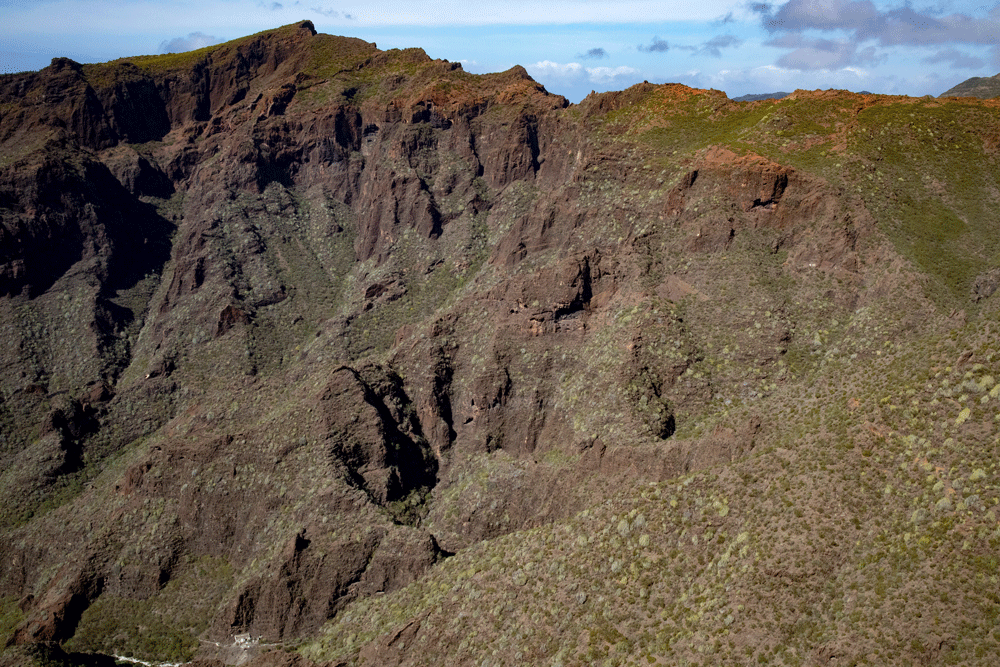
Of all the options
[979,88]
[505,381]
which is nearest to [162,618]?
[505,381]

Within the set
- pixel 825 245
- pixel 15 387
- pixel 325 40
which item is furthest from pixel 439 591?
pixel 325 40

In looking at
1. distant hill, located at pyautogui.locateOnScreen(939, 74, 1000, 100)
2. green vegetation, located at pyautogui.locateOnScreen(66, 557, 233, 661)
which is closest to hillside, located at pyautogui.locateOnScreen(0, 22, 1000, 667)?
green vegetation, located at pyautogui.locateOnScreen(66, 557, 233, 661)

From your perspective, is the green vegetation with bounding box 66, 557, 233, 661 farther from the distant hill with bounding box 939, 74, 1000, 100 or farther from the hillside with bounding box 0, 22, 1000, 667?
the distant hill with bounding box 939, 74, 1000, 100

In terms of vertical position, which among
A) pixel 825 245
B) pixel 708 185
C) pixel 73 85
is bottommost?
pixel 825 245

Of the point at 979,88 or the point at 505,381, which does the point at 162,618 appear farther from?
the point at 979,88

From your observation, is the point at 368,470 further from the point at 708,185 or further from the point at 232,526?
the point at 708,185

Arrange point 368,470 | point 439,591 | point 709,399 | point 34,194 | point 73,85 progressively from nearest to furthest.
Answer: point 439,591 < point 709,399 < point 368,470 < point 34,194 < point 73,85

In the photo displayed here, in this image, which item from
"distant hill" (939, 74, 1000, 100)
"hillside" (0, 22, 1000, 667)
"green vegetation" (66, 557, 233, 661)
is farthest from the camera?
"distant hill" (939, 74, 1000, 100)

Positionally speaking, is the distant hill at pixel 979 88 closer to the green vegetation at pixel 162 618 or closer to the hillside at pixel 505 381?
the hillside at pixel 505 381
